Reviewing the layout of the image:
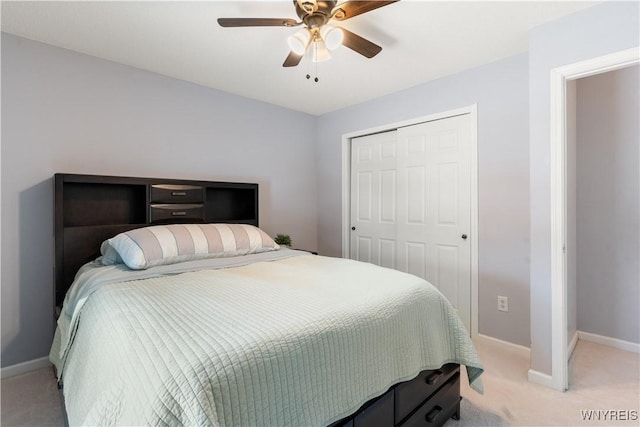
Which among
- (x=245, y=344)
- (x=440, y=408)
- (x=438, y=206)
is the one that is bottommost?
(x=440, y=408)

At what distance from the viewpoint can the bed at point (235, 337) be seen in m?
0.81

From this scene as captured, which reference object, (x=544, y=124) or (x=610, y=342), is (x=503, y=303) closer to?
(x=610, y=342)

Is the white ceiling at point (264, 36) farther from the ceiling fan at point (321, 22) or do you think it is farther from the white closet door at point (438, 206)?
the white closet door at point (438, 206)

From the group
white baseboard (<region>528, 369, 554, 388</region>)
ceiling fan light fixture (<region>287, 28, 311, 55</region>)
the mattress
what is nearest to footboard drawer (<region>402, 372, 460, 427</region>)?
the mattress

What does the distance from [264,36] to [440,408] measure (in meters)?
2.47

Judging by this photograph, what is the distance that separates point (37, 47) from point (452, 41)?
297 cm

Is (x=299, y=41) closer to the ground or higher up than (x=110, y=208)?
higher up

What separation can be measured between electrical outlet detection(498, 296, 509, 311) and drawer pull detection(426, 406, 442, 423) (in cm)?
135

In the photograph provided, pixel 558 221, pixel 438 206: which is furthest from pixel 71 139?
pixel 558 221

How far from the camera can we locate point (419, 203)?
10.0 feet

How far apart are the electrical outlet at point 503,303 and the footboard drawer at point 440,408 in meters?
1.14

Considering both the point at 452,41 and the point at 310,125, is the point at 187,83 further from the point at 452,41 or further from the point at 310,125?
the point at 452,41

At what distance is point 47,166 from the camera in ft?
7.25

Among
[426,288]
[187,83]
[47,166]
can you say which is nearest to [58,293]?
[47,166]
